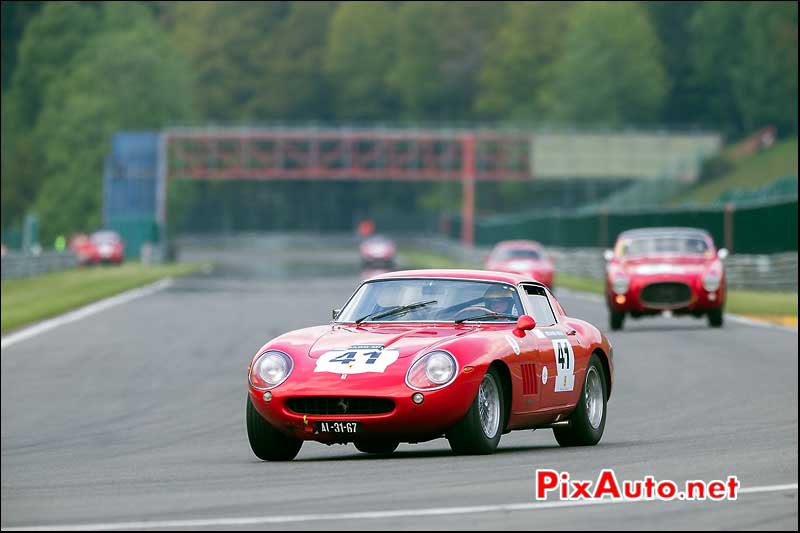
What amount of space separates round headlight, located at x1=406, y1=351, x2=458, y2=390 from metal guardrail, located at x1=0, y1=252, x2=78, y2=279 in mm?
44500

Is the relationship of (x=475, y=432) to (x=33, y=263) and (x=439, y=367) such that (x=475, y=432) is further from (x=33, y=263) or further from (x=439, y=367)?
(x=33, y=263)

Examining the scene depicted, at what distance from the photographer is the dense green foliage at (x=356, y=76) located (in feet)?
181

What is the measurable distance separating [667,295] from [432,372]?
48.2 ft

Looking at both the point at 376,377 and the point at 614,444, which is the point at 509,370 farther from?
the point at 614,444

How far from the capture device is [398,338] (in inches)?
394

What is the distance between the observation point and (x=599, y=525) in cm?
720

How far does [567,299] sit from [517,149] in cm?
7990

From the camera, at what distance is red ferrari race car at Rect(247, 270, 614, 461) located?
9.91m

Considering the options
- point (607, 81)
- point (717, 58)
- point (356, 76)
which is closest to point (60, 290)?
point (717, 58)

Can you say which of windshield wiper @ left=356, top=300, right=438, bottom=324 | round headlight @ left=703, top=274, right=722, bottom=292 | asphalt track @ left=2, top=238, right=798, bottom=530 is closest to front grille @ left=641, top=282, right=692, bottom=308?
round headlight @ left=703, top=274, right=722, bottom=292

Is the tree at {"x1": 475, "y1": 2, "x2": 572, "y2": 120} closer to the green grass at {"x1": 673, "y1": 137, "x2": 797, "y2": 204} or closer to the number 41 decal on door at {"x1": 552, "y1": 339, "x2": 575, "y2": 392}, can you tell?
the green grass at {"x1": 673, "y1": 137, "x2": 797, "y2": 204}

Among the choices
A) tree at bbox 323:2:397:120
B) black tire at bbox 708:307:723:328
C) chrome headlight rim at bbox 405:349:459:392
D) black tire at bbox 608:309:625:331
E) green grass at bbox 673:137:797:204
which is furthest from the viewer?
green grass at bbox 673:137:797:204

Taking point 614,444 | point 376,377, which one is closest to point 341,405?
point 376,377

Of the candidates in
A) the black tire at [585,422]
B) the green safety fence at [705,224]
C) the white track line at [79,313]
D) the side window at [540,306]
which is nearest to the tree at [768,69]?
the green safety fence at [705,224]
